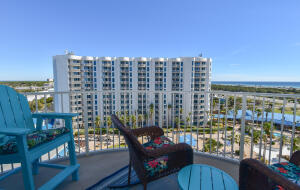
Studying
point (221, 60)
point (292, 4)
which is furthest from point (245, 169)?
point (221, 60)

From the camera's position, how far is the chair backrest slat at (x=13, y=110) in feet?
5.40

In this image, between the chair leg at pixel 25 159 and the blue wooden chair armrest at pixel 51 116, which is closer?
the chair leg at pixel 25 159

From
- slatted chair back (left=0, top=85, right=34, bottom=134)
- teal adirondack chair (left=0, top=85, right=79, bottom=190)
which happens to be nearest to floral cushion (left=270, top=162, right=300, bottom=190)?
teal adirondack chair (left=0, top=85, right=79, bottom=190)

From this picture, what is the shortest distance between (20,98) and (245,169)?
103 inches

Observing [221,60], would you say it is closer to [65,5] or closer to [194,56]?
[194,56]

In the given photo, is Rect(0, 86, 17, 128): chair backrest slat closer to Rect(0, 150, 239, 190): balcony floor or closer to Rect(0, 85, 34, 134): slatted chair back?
Rect(0, 85, 34, 134): slatted chair back

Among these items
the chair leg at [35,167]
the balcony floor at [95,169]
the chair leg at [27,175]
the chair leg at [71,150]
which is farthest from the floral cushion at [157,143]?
the chair leg at [35,167]

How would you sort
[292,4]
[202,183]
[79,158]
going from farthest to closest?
[292,4], [79,158], [202,183]

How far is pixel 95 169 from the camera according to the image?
7.13 ft

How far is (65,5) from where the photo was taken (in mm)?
5711

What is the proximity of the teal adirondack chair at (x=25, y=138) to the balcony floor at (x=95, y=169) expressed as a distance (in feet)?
0.43

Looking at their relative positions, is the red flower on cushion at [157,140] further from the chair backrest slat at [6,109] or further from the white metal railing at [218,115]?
the chair backrest slat at [6,109]

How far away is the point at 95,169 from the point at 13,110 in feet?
4.43

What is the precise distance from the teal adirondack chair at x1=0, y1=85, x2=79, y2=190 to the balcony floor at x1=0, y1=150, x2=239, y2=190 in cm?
13
